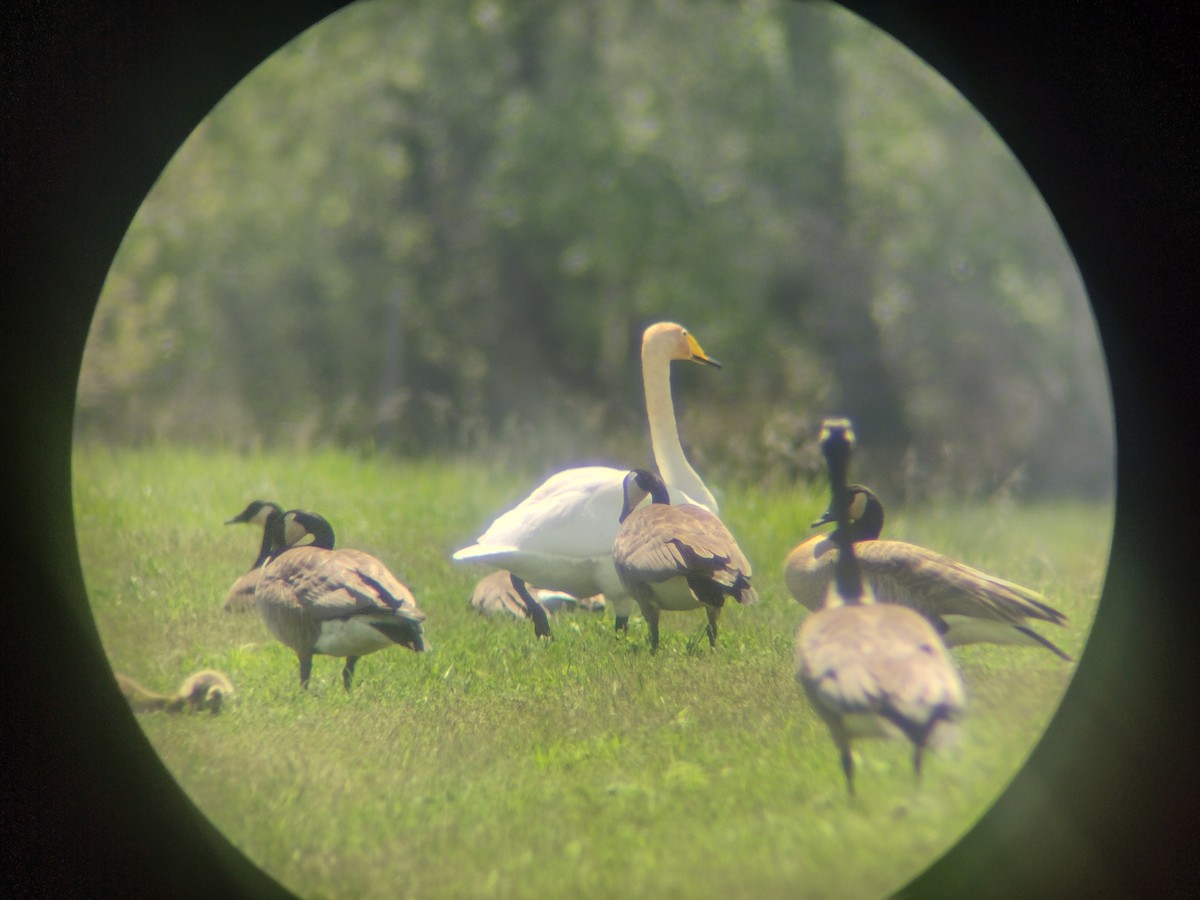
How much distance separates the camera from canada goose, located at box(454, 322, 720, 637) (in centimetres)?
429

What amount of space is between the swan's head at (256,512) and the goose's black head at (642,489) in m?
1.31

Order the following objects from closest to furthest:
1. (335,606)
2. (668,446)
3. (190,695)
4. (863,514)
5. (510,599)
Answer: (863,514)
(190,695)
(335,606)
(668,446)
(510,599)

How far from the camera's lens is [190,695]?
3.70 m

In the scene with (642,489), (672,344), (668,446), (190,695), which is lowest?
(190,695)

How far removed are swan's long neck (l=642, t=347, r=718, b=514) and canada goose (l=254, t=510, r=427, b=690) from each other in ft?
3.57

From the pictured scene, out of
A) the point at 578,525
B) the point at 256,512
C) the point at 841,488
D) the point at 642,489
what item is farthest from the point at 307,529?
the point at 841,488

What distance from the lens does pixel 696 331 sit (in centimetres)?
402

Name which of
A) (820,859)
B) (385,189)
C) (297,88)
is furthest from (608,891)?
(297,88)

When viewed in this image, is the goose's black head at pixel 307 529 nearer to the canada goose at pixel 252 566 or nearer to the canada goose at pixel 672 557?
the canada goose at pixel 252 566

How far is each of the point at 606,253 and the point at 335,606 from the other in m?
1.57

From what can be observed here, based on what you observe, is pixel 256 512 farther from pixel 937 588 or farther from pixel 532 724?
pixel 937 588

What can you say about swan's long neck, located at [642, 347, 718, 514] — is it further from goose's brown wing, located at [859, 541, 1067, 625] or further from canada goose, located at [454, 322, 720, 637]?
goose's brown wing, located at [859, 541, 1067, 625]

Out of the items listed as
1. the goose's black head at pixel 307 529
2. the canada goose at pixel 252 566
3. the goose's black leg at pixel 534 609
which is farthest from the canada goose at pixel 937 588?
the canada goose at pixel 252 566

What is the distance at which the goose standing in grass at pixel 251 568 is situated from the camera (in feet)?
12.9
